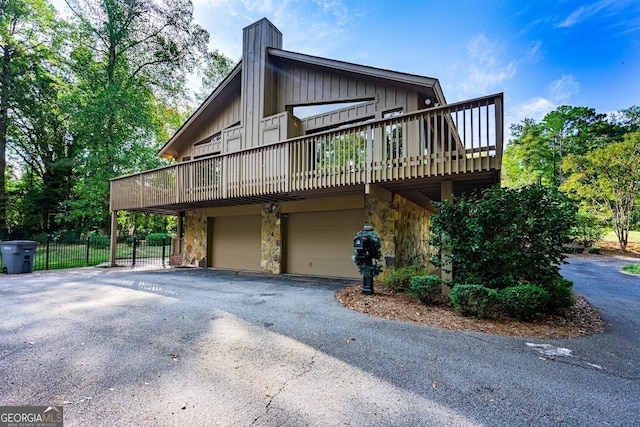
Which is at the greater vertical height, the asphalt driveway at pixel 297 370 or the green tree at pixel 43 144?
the green tree at pixel 43 144

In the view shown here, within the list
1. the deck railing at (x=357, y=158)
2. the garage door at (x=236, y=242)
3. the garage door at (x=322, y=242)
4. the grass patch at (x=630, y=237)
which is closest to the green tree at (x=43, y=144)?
the garage door at (x=236, y=242)

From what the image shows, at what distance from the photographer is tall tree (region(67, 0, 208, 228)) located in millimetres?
16547

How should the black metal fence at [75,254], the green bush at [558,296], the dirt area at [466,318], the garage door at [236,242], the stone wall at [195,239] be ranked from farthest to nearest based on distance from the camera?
the stone wall at [195,239] < the black metal fence at [75,254] < the garage door at [236,242] < the green bush at [558,296] < the dirt area at [466,318]

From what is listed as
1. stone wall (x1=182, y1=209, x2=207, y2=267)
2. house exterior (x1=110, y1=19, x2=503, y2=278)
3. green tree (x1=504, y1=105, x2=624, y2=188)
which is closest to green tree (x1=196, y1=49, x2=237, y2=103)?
house exterior (x1=110, y1=19, x2=503, y2=278)

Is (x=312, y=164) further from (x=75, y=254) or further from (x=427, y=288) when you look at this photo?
(x=75, y=254)

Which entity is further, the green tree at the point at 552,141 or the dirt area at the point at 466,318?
the green tree at the point at 552,141

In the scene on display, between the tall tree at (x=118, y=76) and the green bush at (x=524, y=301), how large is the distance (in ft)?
62.3

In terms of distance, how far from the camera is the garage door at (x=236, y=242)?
32.3 feet

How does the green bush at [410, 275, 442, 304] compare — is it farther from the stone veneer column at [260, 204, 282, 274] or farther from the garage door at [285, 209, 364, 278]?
the stone veneer column at [260, 204, 282, 274]

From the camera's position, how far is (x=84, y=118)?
16.0 m

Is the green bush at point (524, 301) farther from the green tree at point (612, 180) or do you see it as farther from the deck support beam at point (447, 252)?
the green tree at point (612, 180)

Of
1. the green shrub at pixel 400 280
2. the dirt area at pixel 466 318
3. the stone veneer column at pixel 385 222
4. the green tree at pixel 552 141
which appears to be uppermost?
the green tree at pixel 552 141

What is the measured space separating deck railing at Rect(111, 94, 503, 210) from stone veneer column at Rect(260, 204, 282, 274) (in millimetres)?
1348

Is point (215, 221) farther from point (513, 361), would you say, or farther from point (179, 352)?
point (513, 361)
